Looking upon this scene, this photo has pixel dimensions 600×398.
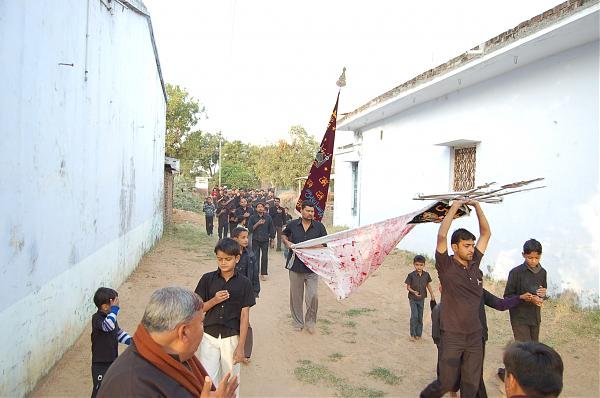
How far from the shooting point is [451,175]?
12055mm

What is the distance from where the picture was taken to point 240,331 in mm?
3979

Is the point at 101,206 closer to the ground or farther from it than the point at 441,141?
closer to the ground

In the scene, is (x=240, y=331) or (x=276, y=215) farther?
(x=276, y=215)

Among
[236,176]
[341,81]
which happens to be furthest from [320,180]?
[236,176]

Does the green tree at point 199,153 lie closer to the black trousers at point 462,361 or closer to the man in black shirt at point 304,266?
the man in black shirt at point 304,266

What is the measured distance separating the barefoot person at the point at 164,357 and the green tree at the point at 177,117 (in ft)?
103

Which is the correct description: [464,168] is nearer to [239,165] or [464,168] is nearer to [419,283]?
[419,283]

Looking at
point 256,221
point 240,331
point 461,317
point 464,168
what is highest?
point 464,168

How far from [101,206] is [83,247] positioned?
129 centimetres

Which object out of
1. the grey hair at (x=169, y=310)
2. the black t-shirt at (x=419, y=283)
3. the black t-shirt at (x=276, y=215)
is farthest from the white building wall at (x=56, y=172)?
the black t-shirt at (x=276, y=215)

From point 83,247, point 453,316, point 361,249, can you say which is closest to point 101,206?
point 83,247

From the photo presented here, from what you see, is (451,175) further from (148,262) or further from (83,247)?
(83,247)

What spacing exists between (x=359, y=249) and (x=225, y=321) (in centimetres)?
146

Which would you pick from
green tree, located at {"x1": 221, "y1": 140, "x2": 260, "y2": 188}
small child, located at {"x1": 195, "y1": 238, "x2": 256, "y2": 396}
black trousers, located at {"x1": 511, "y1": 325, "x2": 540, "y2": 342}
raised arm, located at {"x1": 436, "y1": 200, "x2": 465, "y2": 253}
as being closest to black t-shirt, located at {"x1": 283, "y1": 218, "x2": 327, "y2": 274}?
black trousers, located at {"x1": 511, "y1": 325, "x2": 540, "y2": 342}
